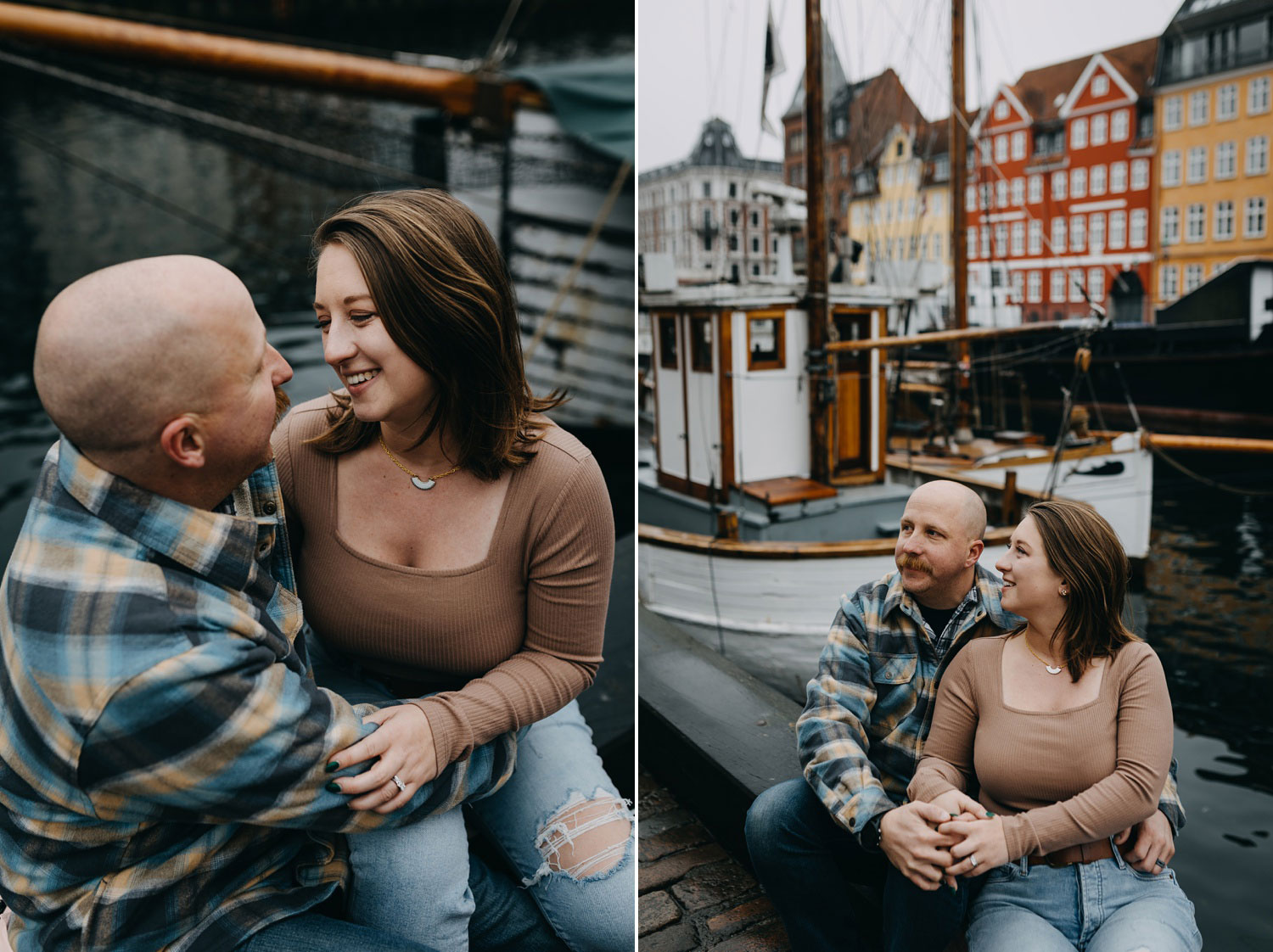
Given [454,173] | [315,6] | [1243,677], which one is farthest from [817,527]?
[315,6]

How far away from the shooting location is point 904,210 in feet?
6.47

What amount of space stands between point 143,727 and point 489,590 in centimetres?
41

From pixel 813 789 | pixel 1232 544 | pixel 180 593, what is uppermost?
pixel 180 593

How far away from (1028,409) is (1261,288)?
0.42 meters

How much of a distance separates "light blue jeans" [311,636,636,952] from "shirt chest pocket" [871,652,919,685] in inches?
14.4

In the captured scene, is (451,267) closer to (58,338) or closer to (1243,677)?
(58,338)

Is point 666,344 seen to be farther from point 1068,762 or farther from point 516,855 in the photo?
point 1068,762

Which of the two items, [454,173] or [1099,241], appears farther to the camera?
[454,173]

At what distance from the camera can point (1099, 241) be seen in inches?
65.5

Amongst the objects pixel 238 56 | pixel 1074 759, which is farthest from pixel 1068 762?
pixel 238 56

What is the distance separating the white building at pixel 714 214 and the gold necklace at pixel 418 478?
1.13 m

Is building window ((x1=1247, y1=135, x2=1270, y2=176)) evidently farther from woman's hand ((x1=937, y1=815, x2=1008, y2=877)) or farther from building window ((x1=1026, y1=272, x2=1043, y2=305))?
woman's hand ((x1=937, y1=815, x2=1008, y2=877))

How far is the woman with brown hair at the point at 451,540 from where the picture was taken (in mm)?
965

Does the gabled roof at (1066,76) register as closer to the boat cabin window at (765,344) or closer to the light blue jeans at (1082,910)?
the boat cabin window at (765,344)
